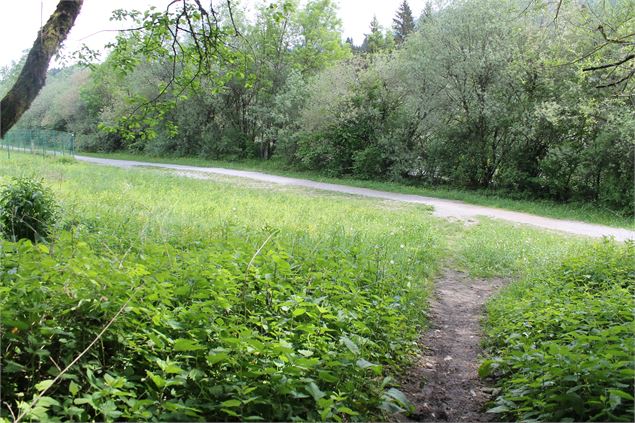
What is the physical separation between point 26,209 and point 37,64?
7.67 ft

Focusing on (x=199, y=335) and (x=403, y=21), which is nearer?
(x=199, y=335)

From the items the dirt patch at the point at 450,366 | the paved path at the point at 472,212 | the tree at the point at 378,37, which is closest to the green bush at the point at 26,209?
the dirt patch at the point at 450,366

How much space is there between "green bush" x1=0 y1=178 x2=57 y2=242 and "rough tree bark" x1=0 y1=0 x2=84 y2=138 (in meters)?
1.79

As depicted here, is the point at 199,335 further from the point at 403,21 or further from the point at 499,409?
the point at 403,21

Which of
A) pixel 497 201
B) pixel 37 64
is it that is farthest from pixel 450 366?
pixel 497 201

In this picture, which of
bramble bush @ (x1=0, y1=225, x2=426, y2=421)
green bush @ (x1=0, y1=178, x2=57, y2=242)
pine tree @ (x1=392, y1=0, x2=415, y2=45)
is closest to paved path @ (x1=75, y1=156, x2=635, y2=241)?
bramble bush @ (x1=0, y1=225, x2=426, y2=421)

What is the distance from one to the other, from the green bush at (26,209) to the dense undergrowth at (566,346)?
6.03 metres

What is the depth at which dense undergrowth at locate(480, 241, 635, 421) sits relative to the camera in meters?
2.78

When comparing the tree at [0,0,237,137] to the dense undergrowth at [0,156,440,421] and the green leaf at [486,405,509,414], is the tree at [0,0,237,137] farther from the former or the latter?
the green leaf at [486,405,509,414]

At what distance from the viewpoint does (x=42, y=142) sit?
28531mm

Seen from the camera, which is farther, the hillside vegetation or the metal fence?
the metal fence

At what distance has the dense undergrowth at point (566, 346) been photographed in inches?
109

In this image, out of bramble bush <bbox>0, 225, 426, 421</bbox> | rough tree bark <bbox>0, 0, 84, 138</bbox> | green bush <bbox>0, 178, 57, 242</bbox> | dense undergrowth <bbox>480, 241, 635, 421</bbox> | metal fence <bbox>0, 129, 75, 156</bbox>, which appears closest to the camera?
bramble bush <bbox>0, 225, 426, 421</bbox>

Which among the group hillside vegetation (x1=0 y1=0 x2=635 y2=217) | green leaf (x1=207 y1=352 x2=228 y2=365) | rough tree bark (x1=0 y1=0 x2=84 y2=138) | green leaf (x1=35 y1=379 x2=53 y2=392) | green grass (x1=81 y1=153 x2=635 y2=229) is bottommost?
green leaf (x1=35 y1=379 x2=53 y2=392)
